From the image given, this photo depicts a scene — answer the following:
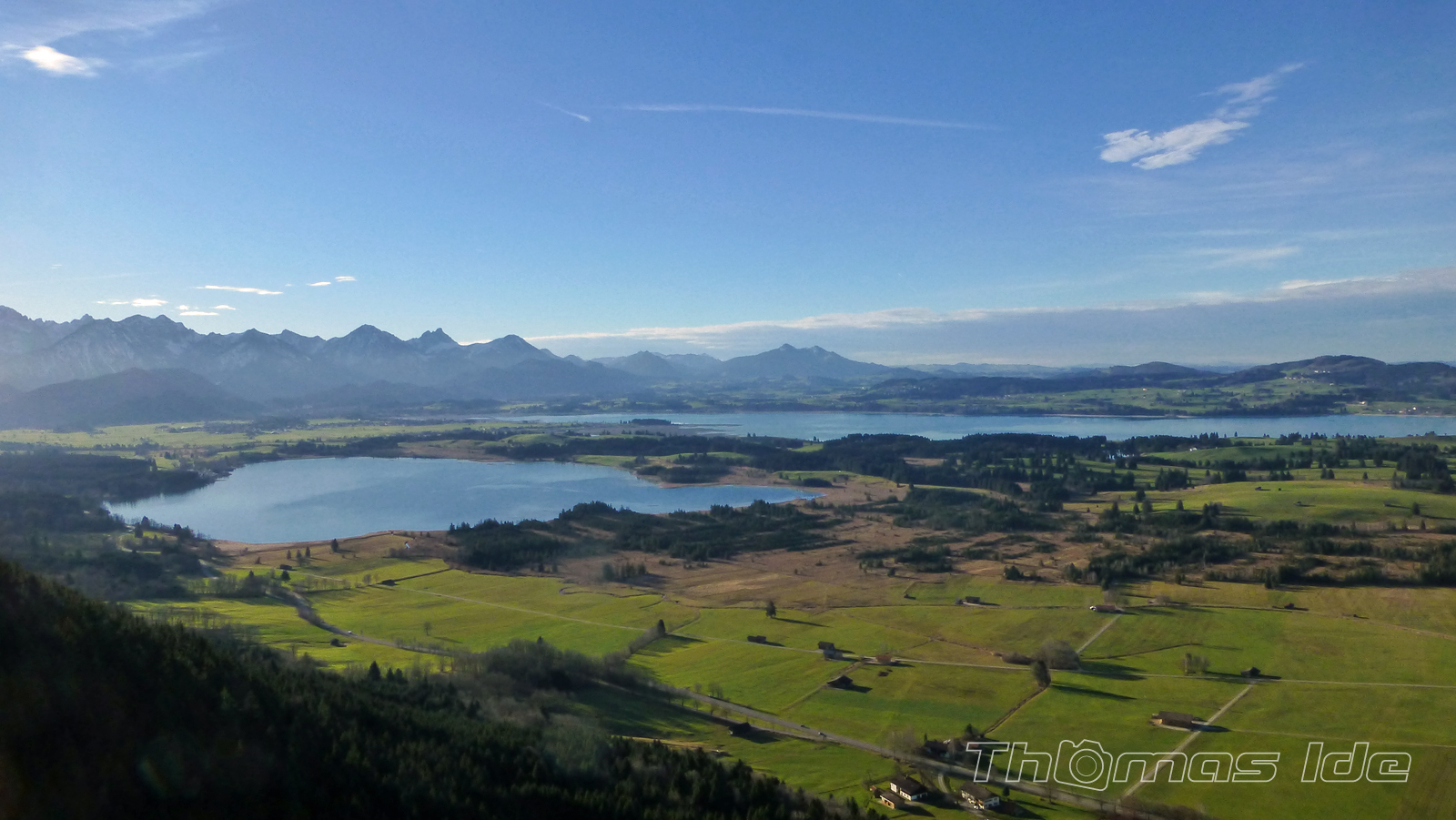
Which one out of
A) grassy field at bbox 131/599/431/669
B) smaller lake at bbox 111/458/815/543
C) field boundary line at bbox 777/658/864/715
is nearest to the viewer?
field boundary line at bbox 777/658/864/715

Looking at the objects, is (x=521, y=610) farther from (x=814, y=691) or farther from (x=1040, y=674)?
(x=1040, y=674)

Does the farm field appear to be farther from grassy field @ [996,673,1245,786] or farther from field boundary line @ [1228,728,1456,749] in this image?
grassy field @ [996,673,1245,786]

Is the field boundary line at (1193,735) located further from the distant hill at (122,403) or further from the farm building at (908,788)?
the distant hill at (122,403)

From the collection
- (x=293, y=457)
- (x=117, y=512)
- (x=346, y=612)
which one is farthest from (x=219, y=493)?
(x=346, y=612)

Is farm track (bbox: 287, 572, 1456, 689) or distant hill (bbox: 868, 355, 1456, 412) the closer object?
farm track (bbox: 287, 572, 1456, 689)

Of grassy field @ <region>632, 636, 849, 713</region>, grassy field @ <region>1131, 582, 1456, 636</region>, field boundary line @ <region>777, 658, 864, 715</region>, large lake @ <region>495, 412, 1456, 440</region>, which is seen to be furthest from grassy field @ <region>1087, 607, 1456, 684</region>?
large lake @ <region>495, 412, 1456, 440</region>
